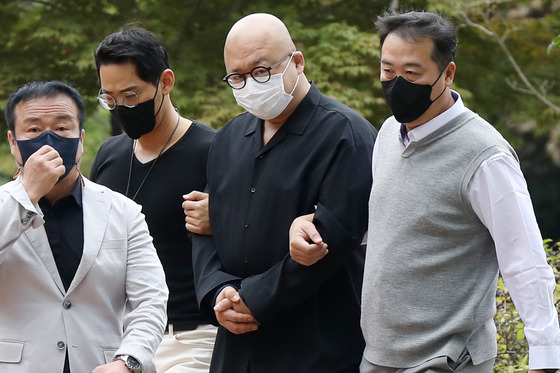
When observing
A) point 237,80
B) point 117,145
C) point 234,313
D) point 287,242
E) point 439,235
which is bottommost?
point 234,313

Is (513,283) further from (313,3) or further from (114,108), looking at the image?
(313,3)

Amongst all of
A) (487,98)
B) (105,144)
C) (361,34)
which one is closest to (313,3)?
(361,34)

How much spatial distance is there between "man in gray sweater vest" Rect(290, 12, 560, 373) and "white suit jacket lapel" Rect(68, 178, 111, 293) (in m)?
0.73

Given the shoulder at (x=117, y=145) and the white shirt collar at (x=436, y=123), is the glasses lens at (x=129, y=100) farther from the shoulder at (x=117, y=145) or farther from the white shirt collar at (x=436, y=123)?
the white shirt collar at (x=436, y=123)

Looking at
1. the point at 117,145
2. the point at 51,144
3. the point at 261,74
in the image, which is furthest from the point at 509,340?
the point at 51,144

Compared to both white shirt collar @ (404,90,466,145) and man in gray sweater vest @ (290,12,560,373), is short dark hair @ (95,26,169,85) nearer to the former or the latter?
man in gray sweater vest @ (290,12,560,373)

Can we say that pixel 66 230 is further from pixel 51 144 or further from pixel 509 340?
pixel 509 340

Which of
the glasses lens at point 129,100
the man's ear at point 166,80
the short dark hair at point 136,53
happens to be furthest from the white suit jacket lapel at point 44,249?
the man's ear at point 166,80

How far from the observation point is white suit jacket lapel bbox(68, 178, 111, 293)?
3389 mm

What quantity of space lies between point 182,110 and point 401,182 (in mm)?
7035

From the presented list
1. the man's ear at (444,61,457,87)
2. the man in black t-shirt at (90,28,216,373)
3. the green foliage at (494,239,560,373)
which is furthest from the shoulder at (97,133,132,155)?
the green foliage at (494,239,560,373)

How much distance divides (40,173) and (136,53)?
3.87 feet

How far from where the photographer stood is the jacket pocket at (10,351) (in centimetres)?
328

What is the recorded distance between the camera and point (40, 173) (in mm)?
3312
